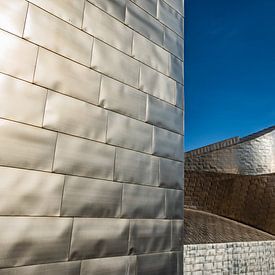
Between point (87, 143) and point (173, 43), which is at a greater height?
point (173, 43)

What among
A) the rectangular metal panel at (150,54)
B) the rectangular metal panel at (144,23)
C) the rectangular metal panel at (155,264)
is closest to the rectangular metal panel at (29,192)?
the rectangular metal panel at (155,264)

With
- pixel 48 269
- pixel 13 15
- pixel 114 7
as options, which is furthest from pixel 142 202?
pixel 114 7

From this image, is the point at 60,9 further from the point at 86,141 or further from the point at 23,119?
the point at 86,141

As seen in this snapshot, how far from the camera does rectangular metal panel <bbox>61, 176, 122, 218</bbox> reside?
7.30 ft

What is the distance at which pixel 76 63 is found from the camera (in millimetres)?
2588

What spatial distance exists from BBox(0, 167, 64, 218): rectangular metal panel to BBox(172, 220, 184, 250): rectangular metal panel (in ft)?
6.01

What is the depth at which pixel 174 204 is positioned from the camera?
3.30 metres

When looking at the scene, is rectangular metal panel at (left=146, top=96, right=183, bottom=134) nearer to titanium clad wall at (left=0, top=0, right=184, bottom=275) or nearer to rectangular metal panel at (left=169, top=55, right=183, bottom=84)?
titanium clad wall at (left=0, top=0, right=184, bottom=275)

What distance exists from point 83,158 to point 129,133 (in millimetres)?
769

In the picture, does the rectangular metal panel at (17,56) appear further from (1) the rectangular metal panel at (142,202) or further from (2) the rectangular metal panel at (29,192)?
(1) the rectangular metal panel at (142,202)

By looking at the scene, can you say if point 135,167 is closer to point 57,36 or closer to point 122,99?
point 122,99

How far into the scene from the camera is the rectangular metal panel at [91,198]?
2.23 metres

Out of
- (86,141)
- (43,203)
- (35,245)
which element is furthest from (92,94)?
(35,245)

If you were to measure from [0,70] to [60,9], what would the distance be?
3.60 feet
